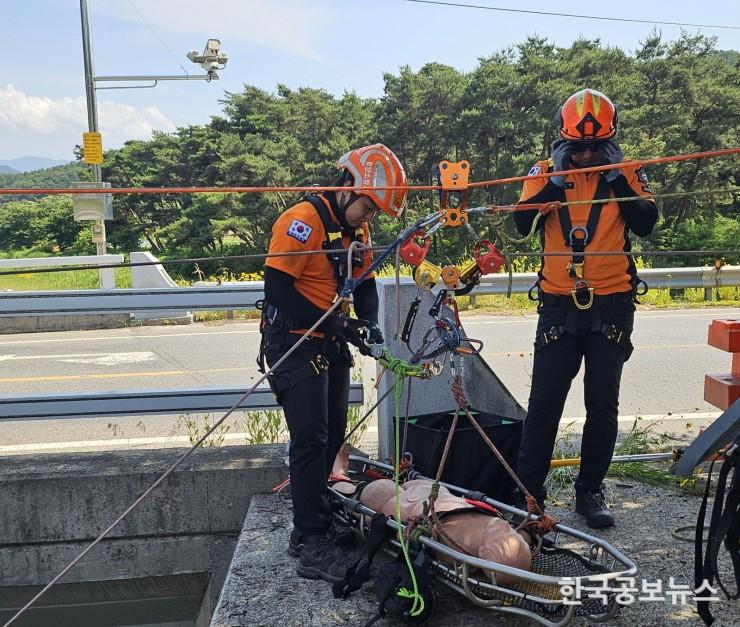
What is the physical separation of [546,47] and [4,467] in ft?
92.4

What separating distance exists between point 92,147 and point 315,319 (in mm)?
13522

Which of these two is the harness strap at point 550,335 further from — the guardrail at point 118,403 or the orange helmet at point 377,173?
the guardrail at point 118,403

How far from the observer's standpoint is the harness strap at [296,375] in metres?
3.37

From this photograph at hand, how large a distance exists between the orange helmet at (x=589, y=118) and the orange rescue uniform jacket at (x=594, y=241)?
0.19m

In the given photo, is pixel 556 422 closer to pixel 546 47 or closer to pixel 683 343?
pixel 683 343

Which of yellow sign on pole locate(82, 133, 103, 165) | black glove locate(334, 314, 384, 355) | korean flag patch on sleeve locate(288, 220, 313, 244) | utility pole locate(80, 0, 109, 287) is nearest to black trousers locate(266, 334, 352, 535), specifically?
black glove locate(334, 314, 384, 355)

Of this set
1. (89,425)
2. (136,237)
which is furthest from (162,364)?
(136,237)

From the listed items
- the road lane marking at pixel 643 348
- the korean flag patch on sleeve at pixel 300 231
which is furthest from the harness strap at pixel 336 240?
the road lane marking at pixel 643 348

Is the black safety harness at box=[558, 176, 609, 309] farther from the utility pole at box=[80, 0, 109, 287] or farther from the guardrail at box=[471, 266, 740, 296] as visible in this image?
the utility pole at box=[80, 0, 109, 287]

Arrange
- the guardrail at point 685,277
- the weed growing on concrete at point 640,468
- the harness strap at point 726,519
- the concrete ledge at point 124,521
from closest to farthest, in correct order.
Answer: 1. the harness strap at point 726,519
2. the concrete ledge at point 124,521
3. the weed growing on concrete at point 640,468
4. the guardrail at point 685,277

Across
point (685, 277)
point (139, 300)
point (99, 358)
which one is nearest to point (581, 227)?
point (139, 300)

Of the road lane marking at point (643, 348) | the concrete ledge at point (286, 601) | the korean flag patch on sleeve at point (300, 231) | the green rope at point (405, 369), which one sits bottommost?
the concrete ledge at point (286, 601)

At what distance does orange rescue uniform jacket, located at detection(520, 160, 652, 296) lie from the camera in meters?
Answer: 3.71

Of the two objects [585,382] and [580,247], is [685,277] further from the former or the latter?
[580,247]
